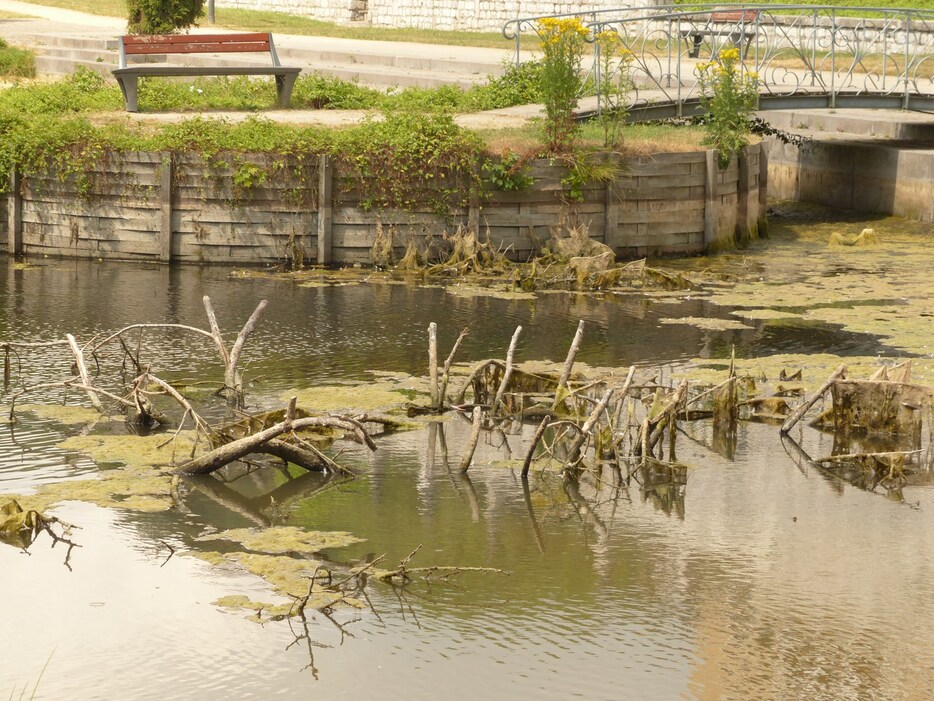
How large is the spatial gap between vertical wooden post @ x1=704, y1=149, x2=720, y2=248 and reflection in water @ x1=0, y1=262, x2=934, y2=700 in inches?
346

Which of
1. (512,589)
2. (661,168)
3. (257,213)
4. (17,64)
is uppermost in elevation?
(17,64)

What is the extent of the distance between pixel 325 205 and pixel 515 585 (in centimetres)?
1110

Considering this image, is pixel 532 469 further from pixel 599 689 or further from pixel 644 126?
pixel 644 126

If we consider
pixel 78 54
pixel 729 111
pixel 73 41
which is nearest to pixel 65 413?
pixel 729 111

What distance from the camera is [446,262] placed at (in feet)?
63.7

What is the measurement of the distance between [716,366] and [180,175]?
8024mm

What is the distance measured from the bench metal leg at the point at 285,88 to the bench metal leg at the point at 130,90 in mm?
2212

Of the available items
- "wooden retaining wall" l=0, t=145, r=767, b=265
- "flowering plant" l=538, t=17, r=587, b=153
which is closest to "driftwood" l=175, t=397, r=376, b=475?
"wooden retaining wall" l=0, t=145, r=767, b=265

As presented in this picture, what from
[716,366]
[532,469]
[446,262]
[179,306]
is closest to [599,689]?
[532,469]

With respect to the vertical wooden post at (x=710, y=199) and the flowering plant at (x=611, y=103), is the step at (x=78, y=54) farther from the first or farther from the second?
the vertical wooden post at (x=710, y=199)

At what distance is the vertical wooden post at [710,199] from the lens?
2062cm

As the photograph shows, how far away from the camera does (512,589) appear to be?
8.90 meters

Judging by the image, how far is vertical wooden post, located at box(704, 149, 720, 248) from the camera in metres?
20.6

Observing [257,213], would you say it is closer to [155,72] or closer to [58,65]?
[155,72]
